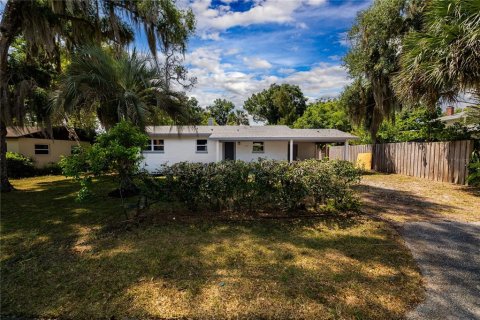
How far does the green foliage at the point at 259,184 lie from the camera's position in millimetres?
5514

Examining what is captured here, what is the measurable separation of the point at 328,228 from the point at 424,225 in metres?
1.95

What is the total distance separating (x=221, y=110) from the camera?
49.0m

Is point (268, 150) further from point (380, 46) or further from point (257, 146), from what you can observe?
point (380, 46)

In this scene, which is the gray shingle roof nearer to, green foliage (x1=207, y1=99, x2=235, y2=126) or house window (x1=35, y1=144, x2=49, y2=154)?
house window (x1=35, y1=144, x2=49, y2=154)

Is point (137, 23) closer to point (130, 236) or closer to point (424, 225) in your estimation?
point (130, 236)

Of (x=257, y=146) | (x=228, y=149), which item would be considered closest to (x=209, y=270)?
(x=257, y=146)

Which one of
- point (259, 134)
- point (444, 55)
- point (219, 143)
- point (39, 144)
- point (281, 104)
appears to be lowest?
point (219, 143)

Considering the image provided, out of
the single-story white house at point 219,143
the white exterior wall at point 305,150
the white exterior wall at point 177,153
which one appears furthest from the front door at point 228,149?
the white exterior wall at point 305,150

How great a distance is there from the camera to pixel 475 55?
5.95m

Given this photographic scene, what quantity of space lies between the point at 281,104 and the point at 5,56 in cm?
3287

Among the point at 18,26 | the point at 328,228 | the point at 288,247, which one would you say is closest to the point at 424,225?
the point at 328,228

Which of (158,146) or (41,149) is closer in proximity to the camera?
(158,146)

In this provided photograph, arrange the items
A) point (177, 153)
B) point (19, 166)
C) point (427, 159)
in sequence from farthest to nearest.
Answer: point (177, 153)
point (19, 166)
point (427, 159)

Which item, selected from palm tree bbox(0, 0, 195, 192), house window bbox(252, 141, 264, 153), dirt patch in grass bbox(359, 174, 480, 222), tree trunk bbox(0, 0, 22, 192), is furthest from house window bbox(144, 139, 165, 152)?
dirt patch in grass bbox(359, 174, 480, 222)
